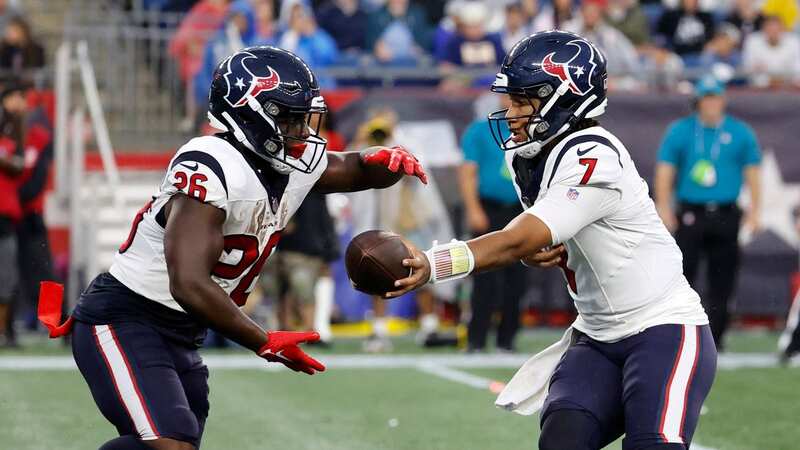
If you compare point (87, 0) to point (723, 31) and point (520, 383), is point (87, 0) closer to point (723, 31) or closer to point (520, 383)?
point (723, 31)

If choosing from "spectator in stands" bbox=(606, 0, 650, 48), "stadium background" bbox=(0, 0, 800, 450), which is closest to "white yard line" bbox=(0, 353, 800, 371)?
"stadium background" bbox=(0, 0, 800, 450)

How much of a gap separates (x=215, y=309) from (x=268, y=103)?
691mm

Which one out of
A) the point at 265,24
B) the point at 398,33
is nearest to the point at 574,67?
the point at 265,24

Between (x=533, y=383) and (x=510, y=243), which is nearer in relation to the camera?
(x=510, y=243)

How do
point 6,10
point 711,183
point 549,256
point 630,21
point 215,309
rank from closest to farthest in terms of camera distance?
point 215,309 < point 549,256 < point 711,183 < point 6,10 < point 630,21

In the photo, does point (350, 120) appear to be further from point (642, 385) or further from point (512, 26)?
point (642, 385)

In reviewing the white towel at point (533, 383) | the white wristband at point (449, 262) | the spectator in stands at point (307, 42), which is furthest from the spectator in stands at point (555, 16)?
the white wristband at point (449, 262)

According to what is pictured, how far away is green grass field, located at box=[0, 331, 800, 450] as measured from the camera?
22.1 feet

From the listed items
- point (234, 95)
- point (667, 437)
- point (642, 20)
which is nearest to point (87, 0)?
point (642, 20)

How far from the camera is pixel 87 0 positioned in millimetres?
14422

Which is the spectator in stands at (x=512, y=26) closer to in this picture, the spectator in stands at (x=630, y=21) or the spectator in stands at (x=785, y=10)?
the spectator in stands at (x=630, y=21)

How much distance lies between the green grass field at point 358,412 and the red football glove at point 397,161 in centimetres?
203

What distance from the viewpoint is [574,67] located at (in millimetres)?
4387

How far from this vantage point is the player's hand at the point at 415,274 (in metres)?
3.86
